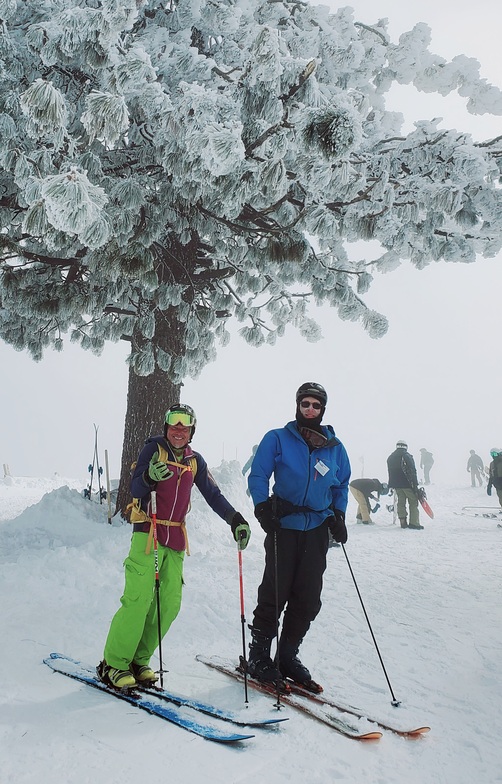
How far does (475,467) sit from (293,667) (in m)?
26.9

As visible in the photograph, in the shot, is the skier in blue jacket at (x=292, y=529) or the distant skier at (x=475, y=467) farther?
the distant skier at (x=475, y=467)

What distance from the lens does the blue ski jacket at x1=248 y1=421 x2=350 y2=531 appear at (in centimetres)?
396

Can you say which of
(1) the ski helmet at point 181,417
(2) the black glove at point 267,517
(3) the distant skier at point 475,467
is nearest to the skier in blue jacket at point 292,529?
(2) the black glove at point 267,517

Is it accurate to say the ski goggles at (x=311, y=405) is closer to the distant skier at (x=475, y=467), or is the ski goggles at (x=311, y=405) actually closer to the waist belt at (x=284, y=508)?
the waist belt at (x=284, y=508)

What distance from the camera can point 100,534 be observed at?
765cm

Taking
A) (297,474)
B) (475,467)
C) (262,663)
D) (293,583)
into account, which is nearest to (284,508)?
(297,474)

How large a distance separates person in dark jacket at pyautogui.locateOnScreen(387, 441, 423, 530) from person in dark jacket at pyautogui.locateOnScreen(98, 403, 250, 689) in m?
9.83

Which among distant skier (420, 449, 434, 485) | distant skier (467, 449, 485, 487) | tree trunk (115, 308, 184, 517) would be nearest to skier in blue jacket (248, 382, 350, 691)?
tree trunk (115, 308, 184, 517)

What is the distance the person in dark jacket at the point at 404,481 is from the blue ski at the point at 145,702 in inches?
408

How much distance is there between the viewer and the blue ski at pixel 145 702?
276 centimetres

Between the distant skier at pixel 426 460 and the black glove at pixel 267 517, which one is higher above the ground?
the distant skier at pixel 426 460

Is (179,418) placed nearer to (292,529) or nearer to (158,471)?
(158,471)

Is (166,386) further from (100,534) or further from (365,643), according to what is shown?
(365,643)

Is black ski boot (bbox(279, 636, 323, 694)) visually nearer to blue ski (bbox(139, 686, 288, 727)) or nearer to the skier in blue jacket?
the skier in blue jacket
